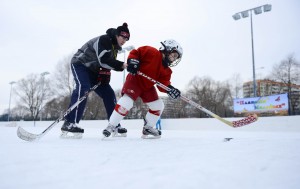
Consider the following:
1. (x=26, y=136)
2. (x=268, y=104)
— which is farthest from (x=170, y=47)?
(x=268, y=104)

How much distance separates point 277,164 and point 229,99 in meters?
41.4

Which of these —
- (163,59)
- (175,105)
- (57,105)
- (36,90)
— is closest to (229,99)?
(175,105)

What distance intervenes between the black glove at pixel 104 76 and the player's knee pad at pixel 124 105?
0.61m

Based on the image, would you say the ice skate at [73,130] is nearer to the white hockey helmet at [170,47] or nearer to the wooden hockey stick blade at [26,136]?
the wooden hockey stick blade at [26,136]

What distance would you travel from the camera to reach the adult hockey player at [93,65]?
2996 mm

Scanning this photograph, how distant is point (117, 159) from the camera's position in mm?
1399

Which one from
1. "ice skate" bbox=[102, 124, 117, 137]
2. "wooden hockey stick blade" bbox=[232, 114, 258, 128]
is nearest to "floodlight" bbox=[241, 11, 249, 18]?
"wooden hockey stick blade" bbox=[232, 114, 258, 128]

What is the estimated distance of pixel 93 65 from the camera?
3.21 metres

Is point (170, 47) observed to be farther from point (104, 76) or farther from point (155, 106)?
point (104, 76)

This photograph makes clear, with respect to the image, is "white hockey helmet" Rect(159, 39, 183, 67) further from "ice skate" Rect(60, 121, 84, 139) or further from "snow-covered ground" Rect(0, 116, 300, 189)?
"snow-covered ground" Rect(0, 116, 300, 189)

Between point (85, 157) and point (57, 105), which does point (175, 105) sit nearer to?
point (57, 105)

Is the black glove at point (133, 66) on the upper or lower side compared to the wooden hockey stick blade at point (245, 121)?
upper

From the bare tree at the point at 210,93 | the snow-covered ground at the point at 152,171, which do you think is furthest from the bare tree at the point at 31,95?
the snow-covered ground at the point at 152,171

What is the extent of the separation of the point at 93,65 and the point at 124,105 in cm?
76
